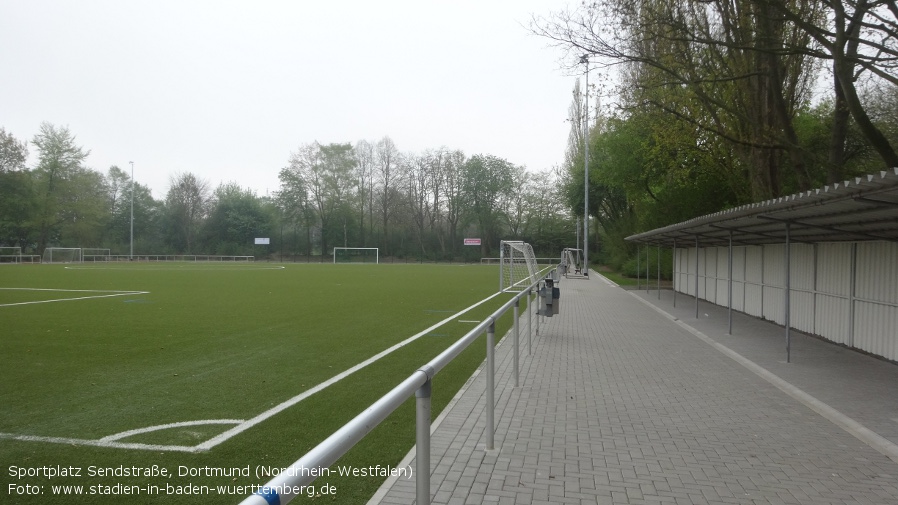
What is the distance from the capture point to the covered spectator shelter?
6.98 metres

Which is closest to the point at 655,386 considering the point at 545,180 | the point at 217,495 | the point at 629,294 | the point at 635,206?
the point at 217,495

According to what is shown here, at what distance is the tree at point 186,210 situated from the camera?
8044 centimetres

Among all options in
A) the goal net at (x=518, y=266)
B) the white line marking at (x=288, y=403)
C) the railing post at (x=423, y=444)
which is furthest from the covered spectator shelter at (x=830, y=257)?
the goal net at (x=518, y=266)

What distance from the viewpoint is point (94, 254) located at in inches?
2785

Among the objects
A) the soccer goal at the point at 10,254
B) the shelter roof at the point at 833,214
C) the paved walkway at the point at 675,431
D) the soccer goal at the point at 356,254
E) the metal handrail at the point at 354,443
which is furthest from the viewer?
the soccer goal at the point at 356,254

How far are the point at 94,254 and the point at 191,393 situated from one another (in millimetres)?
73561

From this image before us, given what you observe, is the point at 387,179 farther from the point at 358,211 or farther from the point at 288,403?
the point at 288,403

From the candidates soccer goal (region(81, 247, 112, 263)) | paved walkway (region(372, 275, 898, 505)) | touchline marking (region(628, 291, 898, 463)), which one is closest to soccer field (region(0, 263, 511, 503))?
paved walkway (region(372, 275, 898, 505))

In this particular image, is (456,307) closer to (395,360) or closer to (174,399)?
(395,360)

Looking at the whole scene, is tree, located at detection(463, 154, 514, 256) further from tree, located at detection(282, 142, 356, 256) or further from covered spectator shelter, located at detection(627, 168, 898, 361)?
covered spectator shelter, located at detection(627, 168, 898, 361)

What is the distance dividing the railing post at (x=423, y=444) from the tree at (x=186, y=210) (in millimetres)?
83196

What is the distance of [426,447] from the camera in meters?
3.08

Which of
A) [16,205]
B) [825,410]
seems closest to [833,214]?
[825,410]

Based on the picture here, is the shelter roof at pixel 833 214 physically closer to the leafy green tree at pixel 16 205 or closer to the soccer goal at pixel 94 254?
the leafy green tree at pixel 16 205
